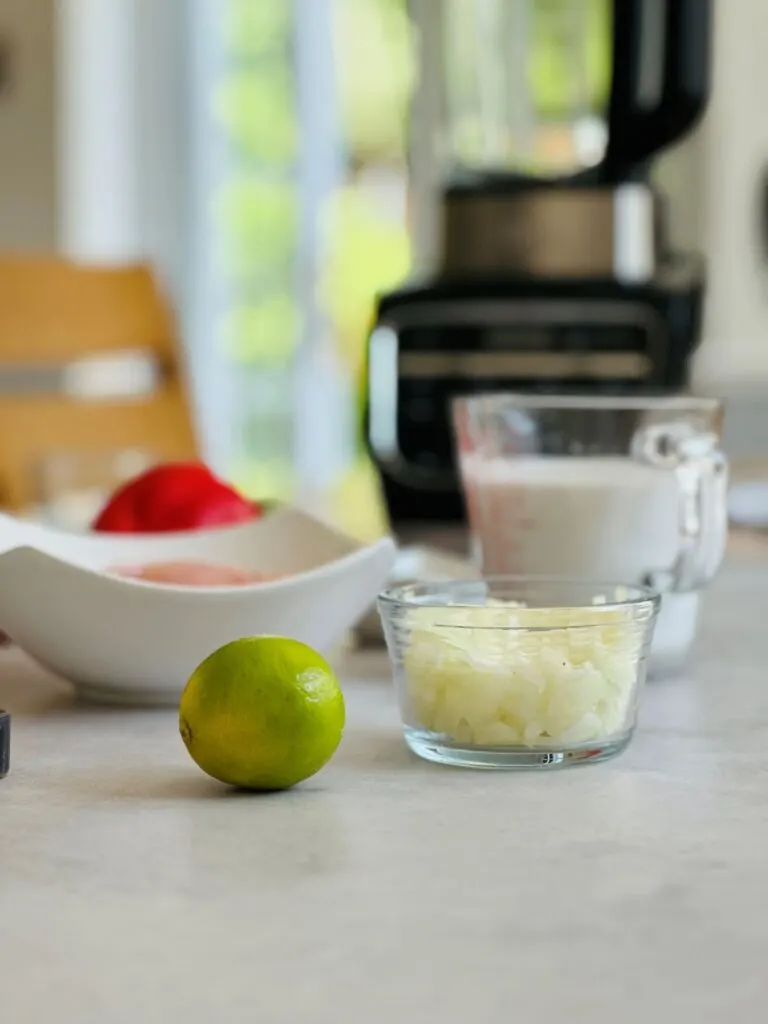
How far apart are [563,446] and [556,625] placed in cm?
27

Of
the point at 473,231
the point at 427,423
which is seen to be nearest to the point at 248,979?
the point at 427,423

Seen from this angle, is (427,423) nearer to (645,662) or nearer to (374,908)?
(645,662)

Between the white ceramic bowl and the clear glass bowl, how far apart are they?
10cm

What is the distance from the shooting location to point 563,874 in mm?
440

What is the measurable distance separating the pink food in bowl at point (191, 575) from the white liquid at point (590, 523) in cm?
15

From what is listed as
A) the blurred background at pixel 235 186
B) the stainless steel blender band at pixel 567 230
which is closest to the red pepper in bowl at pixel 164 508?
the stainless steel blender band at pixel 567 230

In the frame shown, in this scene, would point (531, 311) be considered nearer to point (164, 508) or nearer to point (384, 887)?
point (164, 508)

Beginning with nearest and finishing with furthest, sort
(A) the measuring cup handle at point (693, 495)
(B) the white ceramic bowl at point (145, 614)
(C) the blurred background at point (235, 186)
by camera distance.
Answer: (B) the white ceramic bowl at point (145, 614), (A) the measuring cup handle at point (693, 495), (C) the blurred background at point (235, 186)

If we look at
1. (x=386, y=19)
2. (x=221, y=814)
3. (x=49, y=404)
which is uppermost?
(x=386, y=19)

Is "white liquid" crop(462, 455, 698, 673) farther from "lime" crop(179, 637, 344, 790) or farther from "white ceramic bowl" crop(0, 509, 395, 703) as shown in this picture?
"lime" crop(179, 637, 344, 790)

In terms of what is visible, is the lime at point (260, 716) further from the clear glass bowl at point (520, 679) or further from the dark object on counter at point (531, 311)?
the dark object on counter at point (531, 311)

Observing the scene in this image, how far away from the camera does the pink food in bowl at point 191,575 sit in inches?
27.5

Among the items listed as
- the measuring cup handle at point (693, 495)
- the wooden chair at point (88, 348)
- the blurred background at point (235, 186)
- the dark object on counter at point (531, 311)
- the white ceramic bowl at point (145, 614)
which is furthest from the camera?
the blurred background at point (235, 186)

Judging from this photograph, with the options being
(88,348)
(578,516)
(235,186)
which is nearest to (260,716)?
(578,516)
